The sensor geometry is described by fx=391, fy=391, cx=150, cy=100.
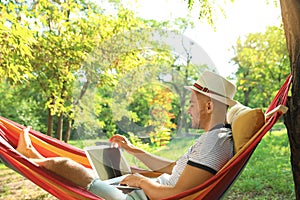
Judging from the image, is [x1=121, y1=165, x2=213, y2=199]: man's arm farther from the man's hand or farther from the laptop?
the laptop

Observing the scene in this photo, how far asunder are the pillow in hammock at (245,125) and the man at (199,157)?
32 mm

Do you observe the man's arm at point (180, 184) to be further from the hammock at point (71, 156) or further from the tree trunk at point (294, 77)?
the tree trunk at point (294, 77)

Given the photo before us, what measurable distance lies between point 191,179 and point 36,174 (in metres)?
0.82

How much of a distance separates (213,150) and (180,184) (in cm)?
20

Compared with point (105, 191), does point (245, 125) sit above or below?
above

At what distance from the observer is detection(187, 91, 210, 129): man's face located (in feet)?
5.94

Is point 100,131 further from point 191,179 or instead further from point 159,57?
point 191,179

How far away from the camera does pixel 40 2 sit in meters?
5.50

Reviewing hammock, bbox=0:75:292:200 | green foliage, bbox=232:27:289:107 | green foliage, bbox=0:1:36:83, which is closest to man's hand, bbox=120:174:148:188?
hammock, bbox=0:75:292:200

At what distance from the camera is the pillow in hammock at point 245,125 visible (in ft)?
5.81

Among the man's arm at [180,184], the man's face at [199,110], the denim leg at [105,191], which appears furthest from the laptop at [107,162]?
the man's face at [199,110]

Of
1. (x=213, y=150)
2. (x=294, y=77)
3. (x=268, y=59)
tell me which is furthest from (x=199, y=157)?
(x=268, y=59)

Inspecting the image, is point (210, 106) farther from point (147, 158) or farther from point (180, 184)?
point (147, 158)

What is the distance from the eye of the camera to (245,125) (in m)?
1.79
